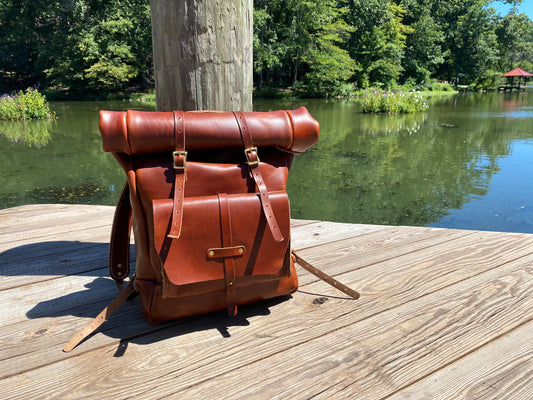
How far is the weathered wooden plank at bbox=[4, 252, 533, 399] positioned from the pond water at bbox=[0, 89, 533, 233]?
307 centimetres

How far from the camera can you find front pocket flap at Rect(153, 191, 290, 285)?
1070mm

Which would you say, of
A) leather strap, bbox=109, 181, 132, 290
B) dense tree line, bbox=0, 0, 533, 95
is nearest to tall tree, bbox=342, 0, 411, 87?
dense tree line, bbox=0, 0, 533, 95

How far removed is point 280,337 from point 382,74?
95.7ft

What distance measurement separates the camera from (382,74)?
2761 cm

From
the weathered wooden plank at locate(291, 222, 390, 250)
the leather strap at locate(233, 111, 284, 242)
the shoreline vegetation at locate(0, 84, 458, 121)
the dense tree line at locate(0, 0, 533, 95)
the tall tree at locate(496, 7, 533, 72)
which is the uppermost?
the tall tree at locate(496, 7, 533, 72)

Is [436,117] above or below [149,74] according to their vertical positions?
below

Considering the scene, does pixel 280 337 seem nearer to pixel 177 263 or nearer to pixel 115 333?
pixel 177 263

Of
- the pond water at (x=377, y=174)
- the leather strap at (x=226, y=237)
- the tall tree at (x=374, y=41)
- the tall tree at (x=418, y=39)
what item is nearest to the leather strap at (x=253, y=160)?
the leather strap at (x=226, y=237)

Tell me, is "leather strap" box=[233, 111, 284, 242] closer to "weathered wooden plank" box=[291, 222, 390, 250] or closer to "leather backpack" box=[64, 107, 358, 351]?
"leather backpack" box=[64, 107, 358, 351]

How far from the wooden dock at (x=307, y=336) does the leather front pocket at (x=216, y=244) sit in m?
0.19

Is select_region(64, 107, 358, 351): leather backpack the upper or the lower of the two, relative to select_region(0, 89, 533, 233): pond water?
upper

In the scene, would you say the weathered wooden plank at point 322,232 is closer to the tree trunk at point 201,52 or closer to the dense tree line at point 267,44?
the tree trunk at point 201,52

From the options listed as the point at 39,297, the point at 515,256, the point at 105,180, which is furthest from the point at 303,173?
the point at 39,297

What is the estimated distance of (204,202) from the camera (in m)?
1.10
